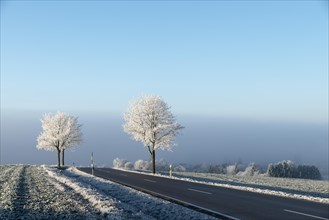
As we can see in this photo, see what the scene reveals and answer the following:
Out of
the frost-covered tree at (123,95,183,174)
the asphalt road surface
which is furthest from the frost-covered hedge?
the asphalt road surface

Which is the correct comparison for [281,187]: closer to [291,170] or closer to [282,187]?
[282,187]

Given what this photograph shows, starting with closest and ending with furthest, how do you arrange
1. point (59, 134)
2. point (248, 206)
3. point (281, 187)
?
point (248, 206) < point (281, 187) < point (59, 134)

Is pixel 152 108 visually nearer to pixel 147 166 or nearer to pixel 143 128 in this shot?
pixel 143 128

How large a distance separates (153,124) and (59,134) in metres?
26.4

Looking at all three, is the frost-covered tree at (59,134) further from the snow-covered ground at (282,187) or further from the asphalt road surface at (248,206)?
the asphalt road surface at (248,206)

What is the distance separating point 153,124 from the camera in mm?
47344

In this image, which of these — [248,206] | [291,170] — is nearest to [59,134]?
[291,170]

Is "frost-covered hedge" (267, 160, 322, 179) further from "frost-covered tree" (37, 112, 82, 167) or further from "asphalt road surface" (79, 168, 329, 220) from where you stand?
"asphalt road surface" (79, 168, 329, 220)

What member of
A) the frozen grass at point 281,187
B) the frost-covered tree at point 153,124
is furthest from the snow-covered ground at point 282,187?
the frost-covered tree at point 153,124

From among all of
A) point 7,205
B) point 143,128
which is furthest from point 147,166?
point 7,205

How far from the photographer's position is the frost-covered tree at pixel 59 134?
6688cm

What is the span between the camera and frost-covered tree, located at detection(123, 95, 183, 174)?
4719 cm

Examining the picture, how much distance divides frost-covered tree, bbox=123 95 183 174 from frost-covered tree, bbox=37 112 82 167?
77.2ft

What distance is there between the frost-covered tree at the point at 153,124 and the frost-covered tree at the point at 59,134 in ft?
77.2
